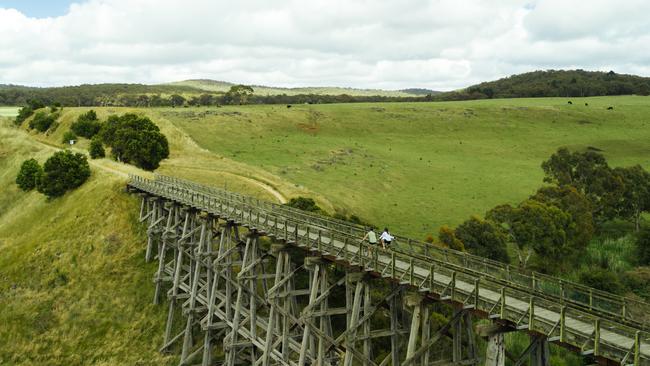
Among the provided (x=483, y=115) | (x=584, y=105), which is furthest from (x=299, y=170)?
(x=584, y=105)

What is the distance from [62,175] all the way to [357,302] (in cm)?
4491

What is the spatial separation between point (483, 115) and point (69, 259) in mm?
93022

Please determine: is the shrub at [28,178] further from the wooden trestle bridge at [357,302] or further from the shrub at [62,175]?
the wooden trestle bridge at [357,302]

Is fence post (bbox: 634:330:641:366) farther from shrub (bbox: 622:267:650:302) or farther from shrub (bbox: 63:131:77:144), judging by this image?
shrub (bbox: 63:131:77:144)

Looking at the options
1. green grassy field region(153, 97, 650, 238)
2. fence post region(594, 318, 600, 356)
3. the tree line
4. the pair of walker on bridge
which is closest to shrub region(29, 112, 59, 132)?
green grassy field region(153, 97, 650, 238)

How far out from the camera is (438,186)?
217 feet

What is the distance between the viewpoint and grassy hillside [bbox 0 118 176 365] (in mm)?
34781

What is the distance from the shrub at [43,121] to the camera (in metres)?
100

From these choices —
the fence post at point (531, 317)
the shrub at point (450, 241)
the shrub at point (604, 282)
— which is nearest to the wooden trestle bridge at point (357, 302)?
the fence post at point (531, 317)

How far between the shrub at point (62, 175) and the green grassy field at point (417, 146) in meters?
23.4

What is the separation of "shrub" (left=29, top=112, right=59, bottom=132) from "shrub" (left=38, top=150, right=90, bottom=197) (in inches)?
2120

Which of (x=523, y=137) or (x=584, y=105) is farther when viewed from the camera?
(x=584, y=105)

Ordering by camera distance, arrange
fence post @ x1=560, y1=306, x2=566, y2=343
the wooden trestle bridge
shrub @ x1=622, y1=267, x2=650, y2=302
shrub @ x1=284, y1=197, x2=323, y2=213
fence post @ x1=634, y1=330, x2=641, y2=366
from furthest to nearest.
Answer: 1. shrub @ x1=284, y1=197, x2=323, y2=213
2. shrub @ x1=622, y1=267, x2=650, y2=302
3. the wooden trestle bridge
4. fence post @ x1=560, y1=306, x2=566, y2=343
5. fence post @ x1=634, y1=330, x2=641, y2=366

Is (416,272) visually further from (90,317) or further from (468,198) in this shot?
(468,198)
